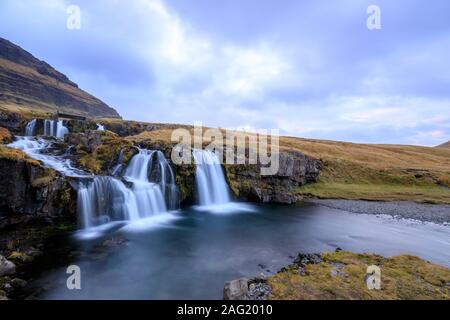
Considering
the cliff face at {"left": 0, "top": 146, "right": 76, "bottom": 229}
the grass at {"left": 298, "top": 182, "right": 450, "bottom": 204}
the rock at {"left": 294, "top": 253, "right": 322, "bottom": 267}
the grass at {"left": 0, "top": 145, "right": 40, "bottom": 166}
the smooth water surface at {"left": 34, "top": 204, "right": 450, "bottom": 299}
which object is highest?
the grass at {"left": 0, "top": 145, "right": 40, "bottom": 166}

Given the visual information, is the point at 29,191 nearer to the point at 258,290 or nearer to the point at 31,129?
the point at 258,290

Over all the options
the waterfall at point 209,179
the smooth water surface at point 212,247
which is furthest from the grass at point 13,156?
the waterfall at point 209,179

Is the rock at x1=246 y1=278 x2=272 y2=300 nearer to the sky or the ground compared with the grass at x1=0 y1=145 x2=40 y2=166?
nearer to the ground

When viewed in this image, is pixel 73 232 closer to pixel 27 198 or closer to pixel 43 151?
pixel 27 198

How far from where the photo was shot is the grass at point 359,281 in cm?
1147

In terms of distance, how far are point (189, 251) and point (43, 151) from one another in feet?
81.0

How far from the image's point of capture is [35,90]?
474 feet

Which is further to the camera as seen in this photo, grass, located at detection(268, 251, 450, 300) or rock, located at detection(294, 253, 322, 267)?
rock, located at detection(294, 253, 322, 267)

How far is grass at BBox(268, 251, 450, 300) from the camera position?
11469 millimetres

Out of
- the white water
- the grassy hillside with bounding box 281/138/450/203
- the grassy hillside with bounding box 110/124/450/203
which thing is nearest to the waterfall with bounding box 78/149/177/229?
the white water

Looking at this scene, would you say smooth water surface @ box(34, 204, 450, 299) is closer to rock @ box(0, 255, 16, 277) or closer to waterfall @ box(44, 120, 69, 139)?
rock @ box(0, 255, 16, 277)

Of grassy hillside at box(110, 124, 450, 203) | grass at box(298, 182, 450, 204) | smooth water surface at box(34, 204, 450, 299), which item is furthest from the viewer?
grassy hillside at box(110, 124, 450, 203)

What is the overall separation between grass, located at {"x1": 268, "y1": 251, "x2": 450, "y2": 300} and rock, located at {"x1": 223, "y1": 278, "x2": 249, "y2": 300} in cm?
126
